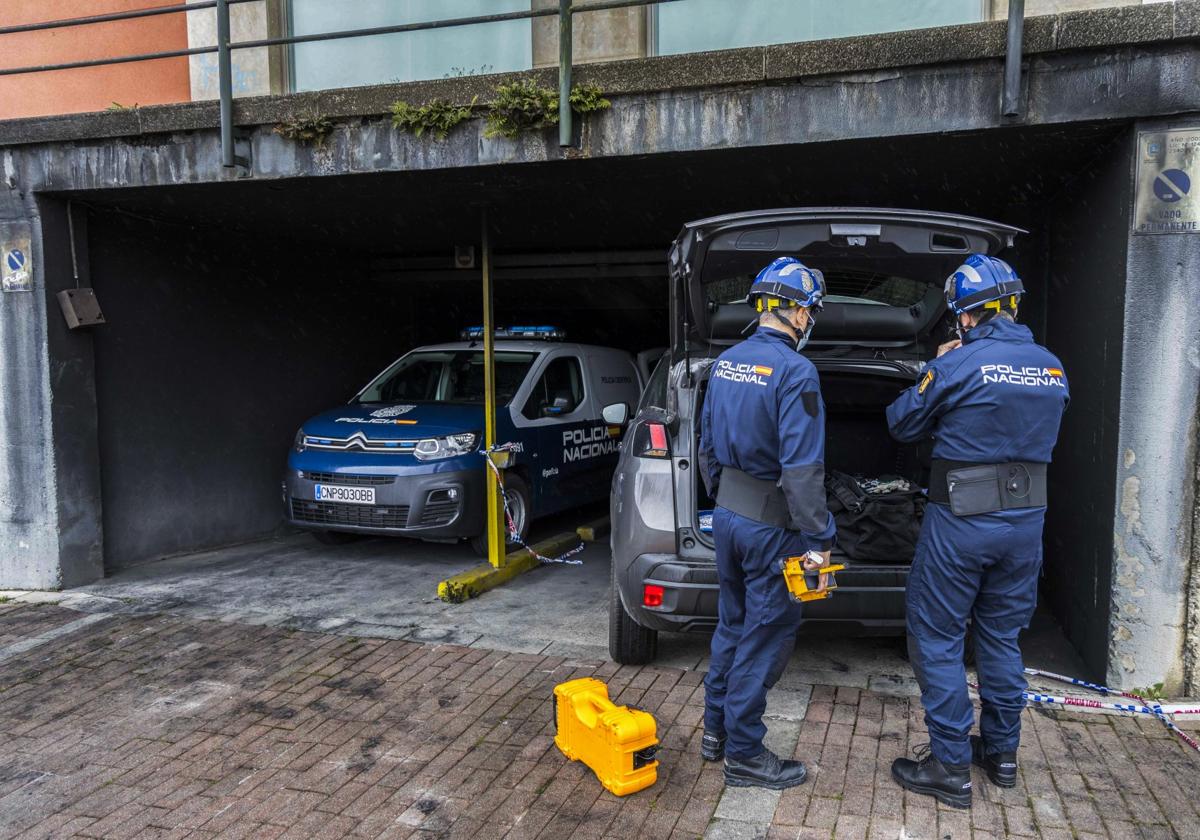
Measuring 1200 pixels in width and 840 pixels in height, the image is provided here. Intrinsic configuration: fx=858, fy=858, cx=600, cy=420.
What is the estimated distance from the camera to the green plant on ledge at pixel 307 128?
5641 millimetres

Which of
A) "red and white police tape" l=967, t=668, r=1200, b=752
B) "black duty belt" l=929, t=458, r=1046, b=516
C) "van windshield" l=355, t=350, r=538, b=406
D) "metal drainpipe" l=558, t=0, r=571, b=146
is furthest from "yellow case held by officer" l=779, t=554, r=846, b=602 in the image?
"van windshield" l=355, t=350, r=538, b=406

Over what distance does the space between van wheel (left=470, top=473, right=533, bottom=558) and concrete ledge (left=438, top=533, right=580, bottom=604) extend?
0.62ft

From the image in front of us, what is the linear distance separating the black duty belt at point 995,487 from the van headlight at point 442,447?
434cm

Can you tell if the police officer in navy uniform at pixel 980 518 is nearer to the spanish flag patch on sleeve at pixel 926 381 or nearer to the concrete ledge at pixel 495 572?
the spanish flag patch on sleeve at pixel 926 381

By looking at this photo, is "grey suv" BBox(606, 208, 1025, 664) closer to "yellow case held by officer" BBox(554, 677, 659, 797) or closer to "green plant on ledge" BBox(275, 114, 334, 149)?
"yellow case held by officer" BBox(554, 677, 659, 797)

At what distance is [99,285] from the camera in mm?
6781

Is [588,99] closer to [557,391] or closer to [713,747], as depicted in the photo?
[557,391]

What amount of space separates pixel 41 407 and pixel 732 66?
544 cm

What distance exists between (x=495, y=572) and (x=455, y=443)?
3.62 feet

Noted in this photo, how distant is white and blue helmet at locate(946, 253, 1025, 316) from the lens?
3375 mm

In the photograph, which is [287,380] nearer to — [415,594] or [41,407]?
[41,407]

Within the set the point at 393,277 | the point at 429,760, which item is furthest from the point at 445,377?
the point at 429,760

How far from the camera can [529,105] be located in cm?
518

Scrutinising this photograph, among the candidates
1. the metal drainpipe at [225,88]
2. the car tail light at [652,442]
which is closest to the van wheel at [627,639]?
the car tail light at [652,442]
